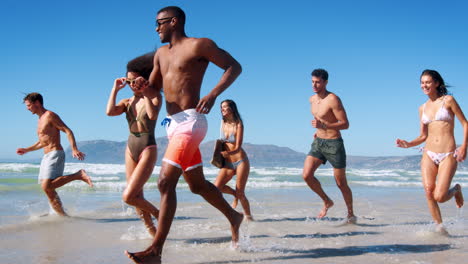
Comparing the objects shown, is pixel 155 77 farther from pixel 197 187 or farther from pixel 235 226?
pixel 235 226

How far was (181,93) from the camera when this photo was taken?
12.5 ft

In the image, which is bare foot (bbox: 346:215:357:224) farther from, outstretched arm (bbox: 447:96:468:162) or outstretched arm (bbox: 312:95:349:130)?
outstretched arm (bbox: 447:96:468:162)

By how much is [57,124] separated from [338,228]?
4534 mm

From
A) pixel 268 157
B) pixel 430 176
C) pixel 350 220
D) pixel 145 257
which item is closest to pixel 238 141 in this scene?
pixel 350 220

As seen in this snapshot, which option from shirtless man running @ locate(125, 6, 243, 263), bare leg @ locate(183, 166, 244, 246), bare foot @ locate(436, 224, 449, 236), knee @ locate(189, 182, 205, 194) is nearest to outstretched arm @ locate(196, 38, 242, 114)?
shirtless man running @ locate(125, 6, 243, 263)

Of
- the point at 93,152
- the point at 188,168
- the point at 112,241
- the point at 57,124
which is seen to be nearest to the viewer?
the point at 188,168

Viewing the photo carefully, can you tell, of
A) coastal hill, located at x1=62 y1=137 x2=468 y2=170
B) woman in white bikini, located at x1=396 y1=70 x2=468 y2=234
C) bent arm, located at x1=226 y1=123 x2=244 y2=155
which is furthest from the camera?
coastal hill, located at x1=62 y1=137 x2=468 y2=170

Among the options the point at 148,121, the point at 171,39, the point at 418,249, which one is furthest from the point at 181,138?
the point at 418,249

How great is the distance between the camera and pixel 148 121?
4.91 meters

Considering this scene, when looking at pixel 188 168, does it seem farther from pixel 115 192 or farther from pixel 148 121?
pixel 115 192

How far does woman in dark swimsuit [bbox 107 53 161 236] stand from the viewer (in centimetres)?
463

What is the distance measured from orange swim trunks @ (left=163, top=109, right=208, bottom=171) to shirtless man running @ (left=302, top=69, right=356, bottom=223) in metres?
2.95

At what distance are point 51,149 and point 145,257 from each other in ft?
15.0

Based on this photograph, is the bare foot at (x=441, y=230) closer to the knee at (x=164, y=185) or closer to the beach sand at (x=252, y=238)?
the beach sand at (x=252, y=238)
